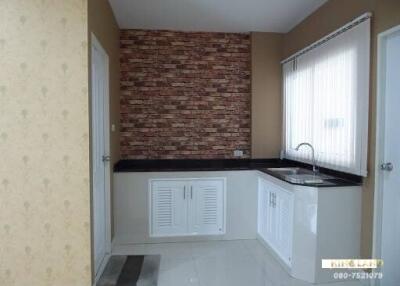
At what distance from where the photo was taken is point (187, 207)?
3.67 m

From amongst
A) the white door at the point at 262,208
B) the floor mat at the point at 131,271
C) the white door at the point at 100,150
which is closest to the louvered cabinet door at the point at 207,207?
the white door at the point at 262,208

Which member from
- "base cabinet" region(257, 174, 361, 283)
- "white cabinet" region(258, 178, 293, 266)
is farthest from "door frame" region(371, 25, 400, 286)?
"white cabinet" region(258, 178, 293, 266)

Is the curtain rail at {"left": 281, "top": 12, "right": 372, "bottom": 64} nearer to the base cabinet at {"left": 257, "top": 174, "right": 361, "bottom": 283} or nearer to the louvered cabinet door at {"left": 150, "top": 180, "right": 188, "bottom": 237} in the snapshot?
the base cabinet at {"left": 257, "top": 174, "right": 361, "bottom": 283}

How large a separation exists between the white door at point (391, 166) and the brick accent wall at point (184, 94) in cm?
203

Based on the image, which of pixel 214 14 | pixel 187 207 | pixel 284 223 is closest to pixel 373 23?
pixel 214 14

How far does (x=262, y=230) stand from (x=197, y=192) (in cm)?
89

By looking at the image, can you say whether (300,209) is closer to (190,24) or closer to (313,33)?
(313,33)

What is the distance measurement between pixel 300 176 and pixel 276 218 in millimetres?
518

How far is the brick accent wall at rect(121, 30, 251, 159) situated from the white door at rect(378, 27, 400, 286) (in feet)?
6.66

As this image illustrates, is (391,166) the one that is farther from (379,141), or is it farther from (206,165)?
(206,165)

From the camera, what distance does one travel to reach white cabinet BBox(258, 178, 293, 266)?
293 centimetres

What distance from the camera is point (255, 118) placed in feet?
13.9

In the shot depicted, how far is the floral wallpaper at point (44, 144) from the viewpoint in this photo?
92.2 inches

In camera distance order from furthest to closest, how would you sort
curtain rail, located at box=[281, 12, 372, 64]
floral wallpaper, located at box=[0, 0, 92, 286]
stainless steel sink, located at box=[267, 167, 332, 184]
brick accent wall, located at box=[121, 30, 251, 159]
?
brick accent wall, located at box=[121, 30, 251, 159], stainless steel sink, located at box=[267, 167, 332, 184], curtain rail, located at box=[281, 12, 372, 64], floral wallpaper, located at box=[0, 0, 92, 286]
